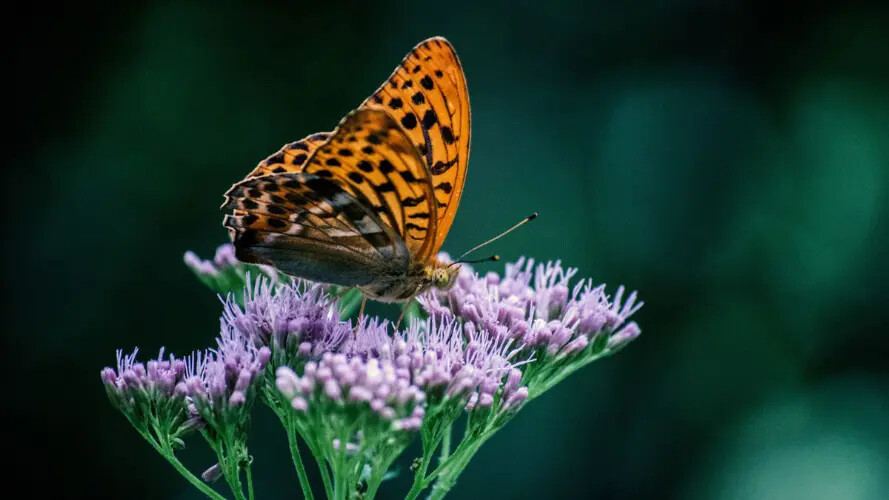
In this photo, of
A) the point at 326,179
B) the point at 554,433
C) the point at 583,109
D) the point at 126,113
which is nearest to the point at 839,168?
the point at 583,109

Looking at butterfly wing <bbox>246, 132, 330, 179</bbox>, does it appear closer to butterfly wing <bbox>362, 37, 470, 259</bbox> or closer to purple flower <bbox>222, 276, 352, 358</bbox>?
butterfly wing <bbox>362, 37, 470, 259</bbox>

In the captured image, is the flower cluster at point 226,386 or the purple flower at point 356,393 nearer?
the purple flower at point 356,393

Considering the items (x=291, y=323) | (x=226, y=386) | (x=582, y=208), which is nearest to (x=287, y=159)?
(x=291, y=323)

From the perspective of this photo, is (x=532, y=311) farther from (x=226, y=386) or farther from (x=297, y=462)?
(x=226, y=386)

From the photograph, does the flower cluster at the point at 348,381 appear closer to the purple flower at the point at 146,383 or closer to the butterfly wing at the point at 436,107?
the purple flower at the point at 146,383

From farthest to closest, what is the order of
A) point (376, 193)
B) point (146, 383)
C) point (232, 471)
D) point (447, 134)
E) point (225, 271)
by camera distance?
point (225, 271), point (447, 134), point (376, 193), point (146, 383), point (232, 471)

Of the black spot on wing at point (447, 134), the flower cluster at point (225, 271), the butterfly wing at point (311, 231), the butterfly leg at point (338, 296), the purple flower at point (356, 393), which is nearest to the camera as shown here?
the purple flower at point (356, 393)

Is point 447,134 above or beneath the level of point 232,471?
above

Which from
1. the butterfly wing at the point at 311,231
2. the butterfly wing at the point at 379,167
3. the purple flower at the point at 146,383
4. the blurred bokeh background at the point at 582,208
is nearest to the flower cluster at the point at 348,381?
the purple flower at the point at 146,383

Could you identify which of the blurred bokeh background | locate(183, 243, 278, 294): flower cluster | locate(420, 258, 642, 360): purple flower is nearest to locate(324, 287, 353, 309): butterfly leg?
locate(420, 258, 642, 360): purple flower
